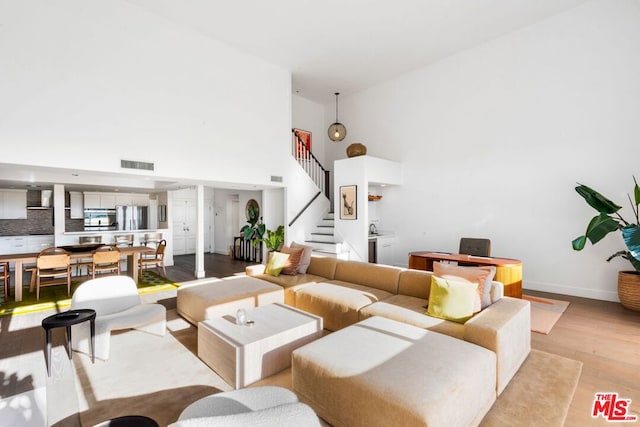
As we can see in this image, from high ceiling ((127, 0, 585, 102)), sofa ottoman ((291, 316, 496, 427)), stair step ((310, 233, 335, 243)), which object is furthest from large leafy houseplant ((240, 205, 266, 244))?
sofa ottoman ((291, 316, 496, 427))

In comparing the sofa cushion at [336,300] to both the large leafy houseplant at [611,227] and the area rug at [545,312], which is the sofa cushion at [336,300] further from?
the large leafy houseplant at [611,227]

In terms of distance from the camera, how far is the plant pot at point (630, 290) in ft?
14.4

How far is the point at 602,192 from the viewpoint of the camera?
5.22 metres

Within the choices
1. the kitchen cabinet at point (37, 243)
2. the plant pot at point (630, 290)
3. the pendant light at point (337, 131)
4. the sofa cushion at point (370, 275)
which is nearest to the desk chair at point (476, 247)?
the plant pot at point (630, 290)

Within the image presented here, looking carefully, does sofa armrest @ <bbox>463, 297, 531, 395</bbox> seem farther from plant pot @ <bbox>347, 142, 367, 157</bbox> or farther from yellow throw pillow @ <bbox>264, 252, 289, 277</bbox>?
plant pot @ <bbox>347, 142, 367, 157</bbox>

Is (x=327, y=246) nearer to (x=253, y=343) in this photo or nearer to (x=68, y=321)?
(x=253, y=343)

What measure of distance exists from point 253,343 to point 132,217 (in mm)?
8991

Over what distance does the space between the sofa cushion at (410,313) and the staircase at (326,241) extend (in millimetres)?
3420

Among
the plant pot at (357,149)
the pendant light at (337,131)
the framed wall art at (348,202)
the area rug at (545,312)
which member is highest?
the pendant light at (337,131)

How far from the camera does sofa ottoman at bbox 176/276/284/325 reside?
3.79 m

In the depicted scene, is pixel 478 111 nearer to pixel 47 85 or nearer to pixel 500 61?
pixel 500 61

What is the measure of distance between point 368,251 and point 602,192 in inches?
176

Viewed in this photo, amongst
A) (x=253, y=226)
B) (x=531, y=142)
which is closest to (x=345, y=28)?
(x=531, y=142)

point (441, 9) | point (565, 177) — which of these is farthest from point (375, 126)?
point (565, 177)
